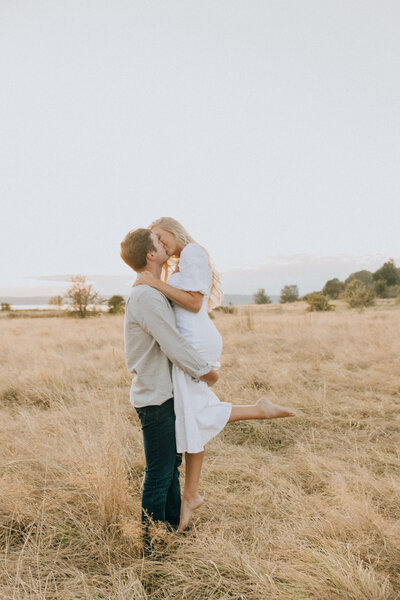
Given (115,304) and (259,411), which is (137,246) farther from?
(115,304)

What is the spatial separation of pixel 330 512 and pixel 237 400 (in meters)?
2.62

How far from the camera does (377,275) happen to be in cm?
4503

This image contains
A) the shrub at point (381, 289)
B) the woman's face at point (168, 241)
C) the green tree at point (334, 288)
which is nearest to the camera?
the woman's face at point (168, 241)

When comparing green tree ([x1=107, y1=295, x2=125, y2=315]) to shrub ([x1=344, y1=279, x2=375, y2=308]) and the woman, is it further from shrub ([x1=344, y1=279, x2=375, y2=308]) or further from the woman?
the woman

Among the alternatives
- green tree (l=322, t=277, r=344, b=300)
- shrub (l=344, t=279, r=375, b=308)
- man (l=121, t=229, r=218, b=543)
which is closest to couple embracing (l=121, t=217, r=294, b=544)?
man (l=121, t=229, r=218, b=543)

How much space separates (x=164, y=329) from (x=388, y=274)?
154ft

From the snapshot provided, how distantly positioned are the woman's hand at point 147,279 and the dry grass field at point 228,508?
1.16m

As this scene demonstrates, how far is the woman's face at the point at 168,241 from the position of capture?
259 cm

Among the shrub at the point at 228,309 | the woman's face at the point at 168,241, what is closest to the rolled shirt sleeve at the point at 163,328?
the woman's face at the point at 168,241

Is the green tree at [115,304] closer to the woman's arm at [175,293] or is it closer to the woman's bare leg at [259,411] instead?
the woman's bare leg at [259,411]

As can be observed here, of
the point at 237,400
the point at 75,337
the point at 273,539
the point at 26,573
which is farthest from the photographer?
the point at 75,337

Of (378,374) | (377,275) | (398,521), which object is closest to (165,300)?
(398,521)

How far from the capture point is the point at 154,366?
2.31 m

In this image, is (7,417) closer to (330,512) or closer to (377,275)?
(330,512)
